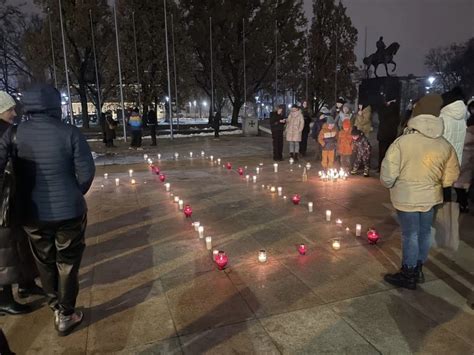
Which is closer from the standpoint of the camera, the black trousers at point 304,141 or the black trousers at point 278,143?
the black trousers at point 278,143

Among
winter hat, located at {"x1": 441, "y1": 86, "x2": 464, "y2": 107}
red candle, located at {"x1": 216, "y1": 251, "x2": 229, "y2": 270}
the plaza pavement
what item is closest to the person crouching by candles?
the plaza pavement

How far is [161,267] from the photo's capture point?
15.5 ft

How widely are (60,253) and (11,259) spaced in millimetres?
532

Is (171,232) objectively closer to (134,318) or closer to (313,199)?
(134,318)

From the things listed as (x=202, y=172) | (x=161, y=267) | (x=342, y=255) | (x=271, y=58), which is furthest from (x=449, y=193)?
(x=271, y=58)

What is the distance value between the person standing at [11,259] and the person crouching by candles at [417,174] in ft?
11.1

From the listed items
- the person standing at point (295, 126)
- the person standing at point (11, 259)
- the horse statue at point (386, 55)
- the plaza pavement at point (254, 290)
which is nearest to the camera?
the plaza pavement at point (254, 290)

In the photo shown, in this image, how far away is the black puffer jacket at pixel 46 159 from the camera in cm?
319

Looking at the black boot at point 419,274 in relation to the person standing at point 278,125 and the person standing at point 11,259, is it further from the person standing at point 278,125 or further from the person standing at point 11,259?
the person standing at point 278,125

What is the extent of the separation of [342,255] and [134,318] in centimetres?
257

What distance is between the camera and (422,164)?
3.86 m

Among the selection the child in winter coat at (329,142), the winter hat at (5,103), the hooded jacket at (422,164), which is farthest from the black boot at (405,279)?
the child in winter coat at (329,142)

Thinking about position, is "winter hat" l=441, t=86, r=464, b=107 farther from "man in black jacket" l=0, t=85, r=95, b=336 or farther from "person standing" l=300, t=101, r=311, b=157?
"person standing" l=300, t=101, r=311, b=157

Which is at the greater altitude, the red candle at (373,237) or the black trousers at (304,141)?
the black trousers at (304,141)
